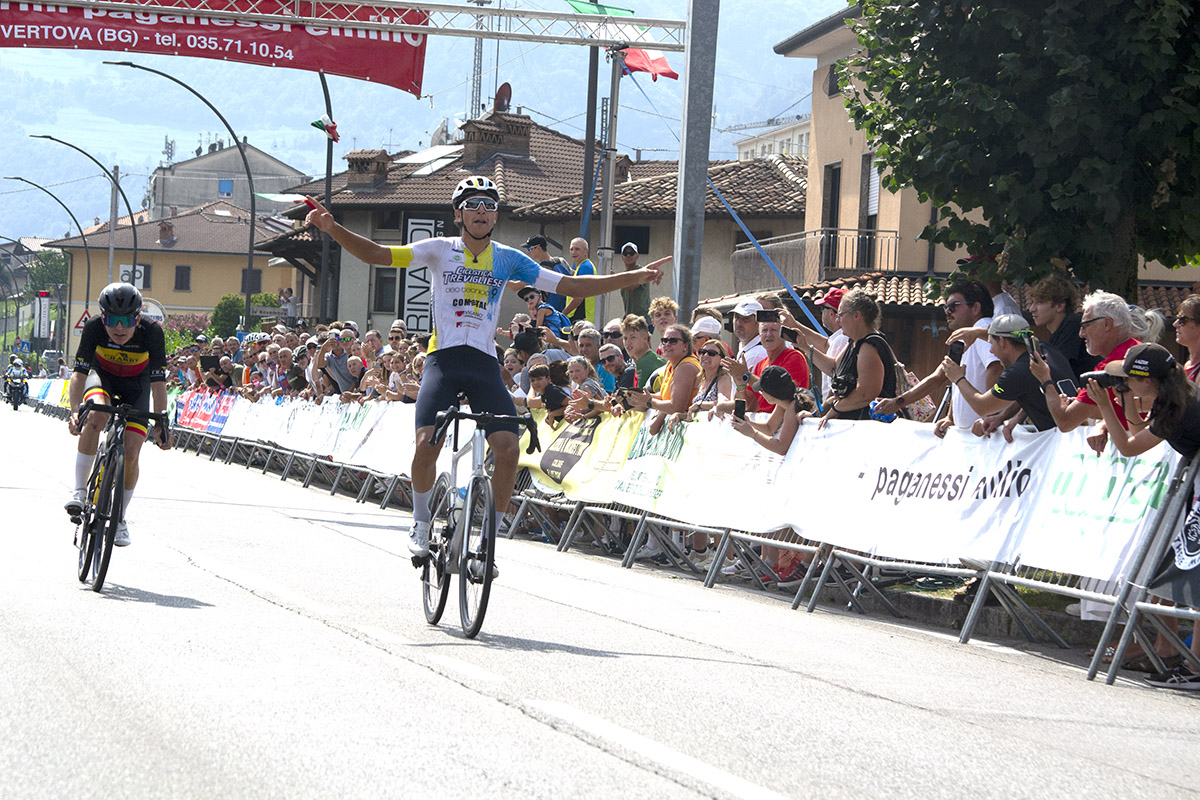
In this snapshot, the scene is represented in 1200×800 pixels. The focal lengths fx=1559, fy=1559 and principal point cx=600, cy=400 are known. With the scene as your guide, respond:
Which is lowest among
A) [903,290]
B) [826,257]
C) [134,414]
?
[134,414]

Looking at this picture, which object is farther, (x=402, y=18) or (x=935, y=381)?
(x=402, y=18)

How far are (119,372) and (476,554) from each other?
351 centimetres

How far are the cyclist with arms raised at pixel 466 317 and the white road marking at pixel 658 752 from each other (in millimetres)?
2598

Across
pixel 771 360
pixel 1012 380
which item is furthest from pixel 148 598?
pixel 771 360

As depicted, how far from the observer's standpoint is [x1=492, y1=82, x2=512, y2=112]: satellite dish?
70363mm

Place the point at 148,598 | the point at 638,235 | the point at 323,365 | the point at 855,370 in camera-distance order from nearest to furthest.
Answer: the point at 148,598, the point at 855,370, the point at 323,365, the point at 638,235

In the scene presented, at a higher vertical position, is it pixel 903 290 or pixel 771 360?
pixel 903 290

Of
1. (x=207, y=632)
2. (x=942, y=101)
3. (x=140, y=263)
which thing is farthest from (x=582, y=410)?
(x=140, y=263)

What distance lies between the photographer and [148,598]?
30.5 feet

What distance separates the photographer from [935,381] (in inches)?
443

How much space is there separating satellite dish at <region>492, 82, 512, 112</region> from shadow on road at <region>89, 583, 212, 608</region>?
61.6 m

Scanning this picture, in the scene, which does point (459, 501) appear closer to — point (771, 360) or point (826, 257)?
point (771, 360)

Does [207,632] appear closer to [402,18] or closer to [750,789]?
[750,789]

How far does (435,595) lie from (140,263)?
10907 cm
